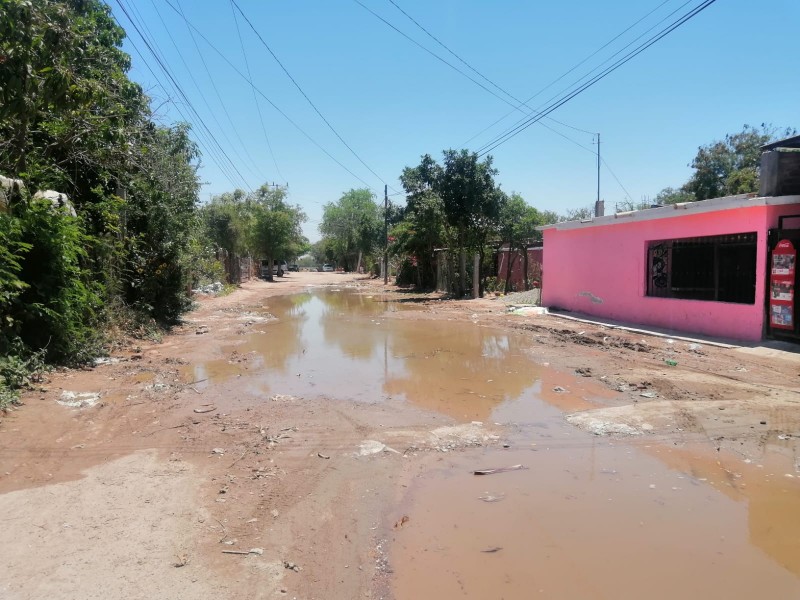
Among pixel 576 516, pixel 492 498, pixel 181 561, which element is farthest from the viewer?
A: pixel 492 498

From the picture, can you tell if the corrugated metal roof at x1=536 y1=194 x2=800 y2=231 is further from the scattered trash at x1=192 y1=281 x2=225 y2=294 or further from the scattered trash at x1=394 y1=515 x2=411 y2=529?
the scattered trash at x1=192 y1=281 x2=225 y2=294

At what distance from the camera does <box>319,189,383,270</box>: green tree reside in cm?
6194

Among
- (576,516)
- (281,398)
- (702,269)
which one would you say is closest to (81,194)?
(281,398)

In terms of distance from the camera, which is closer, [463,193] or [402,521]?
[402,521]

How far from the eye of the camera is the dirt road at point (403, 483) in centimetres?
338

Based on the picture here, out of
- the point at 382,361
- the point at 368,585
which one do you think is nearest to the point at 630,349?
the point at 382,361

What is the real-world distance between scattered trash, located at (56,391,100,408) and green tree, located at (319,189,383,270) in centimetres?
4844

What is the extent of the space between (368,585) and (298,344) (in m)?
10.1

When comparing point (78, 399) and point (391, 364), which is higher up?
point (78, 399)

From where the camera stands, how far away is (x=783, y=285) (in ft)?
34.1

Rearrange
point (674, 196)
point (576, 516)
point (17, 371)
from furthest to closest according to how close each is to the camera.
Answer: point (674, 196) → point (17, 371) → point (576, 516)

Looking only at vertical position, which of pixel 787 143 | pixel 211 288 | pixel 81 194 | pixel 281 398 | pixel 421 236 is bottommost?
pixel 281 398

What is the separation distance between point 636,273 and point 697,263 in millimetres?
1658

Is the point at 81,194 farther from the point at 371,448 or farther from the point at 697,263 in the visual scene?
the point at 697,263
